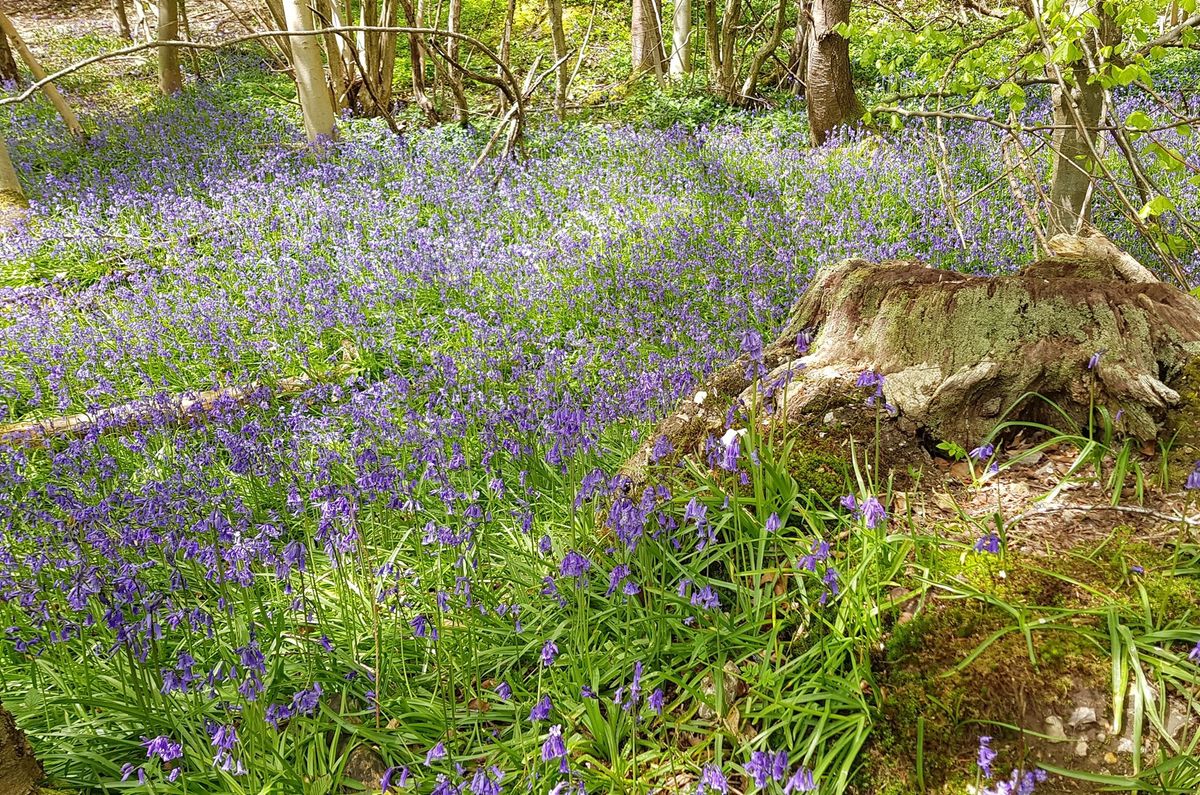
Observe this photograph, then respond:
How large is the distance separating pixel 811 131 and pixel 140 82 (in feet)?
42.8

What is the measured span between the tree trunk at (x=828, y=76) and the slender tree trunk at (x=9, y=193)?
7829 mm

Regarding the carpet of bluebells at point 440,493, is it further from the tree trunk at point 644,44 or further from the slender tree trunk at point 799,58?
the tree trunk at point 644,44

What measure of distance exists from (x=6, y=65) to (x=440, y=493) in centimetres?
1480

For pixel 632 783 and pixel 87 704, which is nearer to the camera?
pixel 632 783

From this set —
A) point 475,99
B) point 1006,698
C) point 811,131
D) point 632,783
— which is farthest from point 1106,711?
point 475,99

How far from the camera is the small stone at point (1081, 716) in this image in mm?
1741

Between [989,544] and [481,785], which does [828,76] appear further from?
[481,785]

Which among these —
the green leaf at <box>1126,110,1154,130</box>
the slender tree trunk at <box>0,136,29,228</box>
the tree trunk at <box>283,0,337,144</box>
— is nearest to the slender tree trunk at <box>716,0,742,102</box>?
the tree trunk at <box>283,0,337,144</box>

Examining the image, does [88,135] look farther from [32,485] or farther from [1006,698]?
[1006,698]

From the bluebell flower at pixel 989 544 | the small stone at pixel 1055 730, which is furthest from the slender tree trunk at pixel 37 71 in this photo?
the small stone at pixel 1055 730

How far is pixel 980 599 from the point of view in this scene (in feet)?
6.49

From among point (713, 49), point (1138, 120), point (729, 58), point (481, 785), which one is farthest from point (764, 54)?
point (481, 785)

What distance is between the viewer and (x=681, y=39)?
11.9 meters

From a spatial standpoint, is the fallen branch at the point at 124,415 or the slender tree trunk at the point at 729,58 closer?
the fallen branch at the point at 124,415
